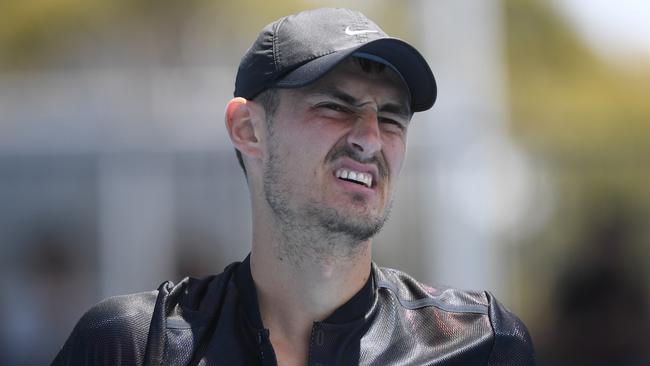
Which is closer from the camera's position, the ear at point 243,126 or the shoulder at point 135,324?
the shoulder at point 135,324

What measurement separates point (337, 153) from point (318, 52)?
26 cm

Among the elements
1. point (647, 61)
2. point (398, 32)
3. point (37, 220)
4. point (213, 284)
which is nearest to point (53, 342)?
point (37, 220)

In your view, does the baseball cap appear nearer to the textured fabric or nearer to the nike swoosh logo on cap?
the nike swoosh logo on cap

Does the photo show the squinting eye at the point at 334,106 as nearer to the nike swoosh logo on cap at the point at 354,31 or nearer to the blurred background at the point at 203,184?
the nike swoosh logo on cap at the point at 354,31

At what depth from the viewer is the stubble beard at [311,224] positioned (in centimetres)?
230

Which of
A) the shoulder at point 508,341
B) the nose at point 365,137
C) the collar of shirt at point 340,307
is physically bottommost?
the shoulder at point 508,341

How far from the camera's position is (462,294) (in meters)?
2.51

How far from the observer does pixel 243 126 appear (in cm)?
255

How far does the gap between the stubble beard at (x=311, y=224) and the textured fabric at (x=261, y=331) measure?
0.15m

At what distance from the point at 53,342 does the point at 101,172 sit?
1.47m

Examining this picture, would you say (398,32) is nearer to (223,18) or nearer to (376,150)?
(223,18)

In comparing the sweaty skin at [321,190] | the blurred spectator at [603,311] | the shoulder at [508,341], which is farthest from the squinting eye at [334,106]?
the blurred spectator at [603,311]

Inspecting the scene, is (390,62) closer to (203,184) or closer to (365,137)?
(365,137)

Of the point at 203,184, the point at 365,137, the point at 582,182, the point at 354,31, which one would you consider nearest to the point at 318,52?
the point at 354,31
